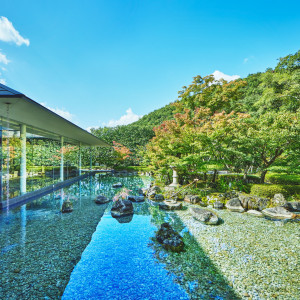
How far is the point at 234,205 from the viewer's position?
6.67 metres

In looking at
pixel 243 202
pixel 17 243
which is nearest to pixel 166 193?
pixel 243 202

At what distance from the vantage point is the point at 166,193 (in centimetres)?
862

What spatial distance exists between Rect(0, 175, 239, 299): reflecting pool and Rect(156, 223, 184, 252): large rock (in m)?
0.15

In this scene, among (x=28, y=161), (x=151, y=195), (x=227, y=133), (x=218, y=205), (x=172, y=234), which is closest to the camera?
(x=172, y=234)

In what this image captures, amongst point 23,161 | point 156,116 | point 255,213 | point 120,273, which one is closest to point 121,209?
point 120,273

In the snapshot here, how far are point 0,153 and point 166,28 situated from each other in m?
10.3

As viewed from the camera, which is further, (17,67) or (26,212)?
(17,67)

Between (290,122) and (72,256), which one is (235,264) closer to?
(72,256)

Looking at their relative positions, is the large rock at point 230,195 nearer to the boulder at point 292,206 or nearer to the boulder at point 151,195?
the boulder at point 292,206

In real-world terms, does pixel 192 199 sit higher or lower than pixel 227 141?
lower

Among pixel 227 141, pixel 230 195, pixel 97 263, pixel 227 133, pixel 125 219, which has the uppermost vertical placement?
pixel 227 133

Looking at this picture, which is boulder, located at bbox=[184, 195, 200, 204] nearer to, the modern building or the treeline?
the treeline

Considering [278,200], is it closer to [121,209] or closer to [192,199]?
[192,199]

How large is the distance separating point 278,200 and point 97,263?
23.0 feet
